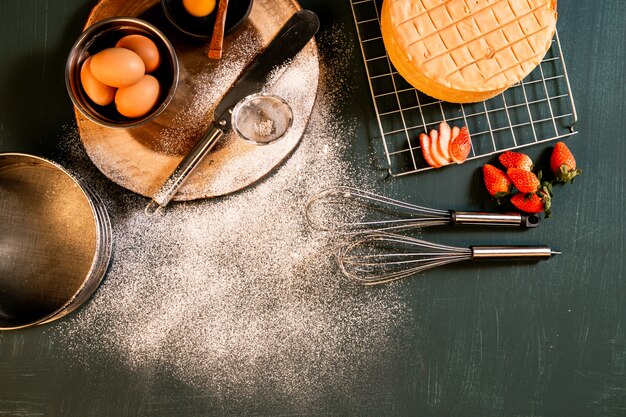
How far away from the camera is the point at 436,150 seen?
1.28 metres

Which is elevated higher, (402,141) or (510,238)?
(402,141)

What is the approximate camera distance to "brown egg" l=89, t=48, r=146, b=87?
104cm

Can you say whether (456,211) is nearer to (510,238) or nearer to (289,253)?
(510,238)

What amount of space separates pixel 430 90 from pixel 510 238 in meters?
0.44

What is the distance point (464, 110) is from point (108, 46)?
88 cm

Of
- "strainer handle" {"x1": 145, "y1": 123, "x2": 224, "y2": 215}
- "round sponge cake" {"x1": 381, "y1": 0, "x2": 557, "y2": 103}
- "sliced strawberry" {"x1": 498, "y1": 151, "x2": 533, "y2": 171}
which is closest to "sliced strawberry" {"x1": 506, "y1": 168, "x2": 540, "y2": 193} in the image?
"sliced strawberry" {"x1": 498, "y1": 151, "x2": 533, "y2": 171}

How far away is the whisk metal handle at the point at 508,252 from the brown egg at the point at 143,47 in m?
0.88

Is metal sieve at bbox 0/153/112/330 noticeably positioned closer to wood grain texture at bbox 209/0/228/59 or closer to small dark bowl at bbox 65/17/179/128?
small dark bowl at bbox 65/17/179/128

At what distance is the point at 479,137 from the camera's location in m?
1.31

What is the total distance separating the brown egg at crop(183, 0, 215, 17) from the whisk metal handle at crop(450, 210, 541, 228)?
76 cm

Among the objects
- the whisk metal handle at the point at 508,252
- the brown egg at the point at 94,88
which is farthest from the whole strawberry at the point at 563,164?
the brown egg at the point at 94,88

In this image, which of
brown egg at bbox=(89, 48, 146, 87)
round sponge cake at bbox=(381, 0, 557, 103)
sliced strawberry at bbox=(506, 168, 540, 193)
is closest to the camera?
brown egg at bbox=(89, 48, 146, 87)

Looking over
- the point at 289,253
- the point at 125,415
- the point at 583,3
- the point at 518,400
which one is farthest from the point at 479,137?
the point at 125,415

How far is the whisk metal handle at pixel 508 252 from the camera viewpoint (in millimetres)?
1271
